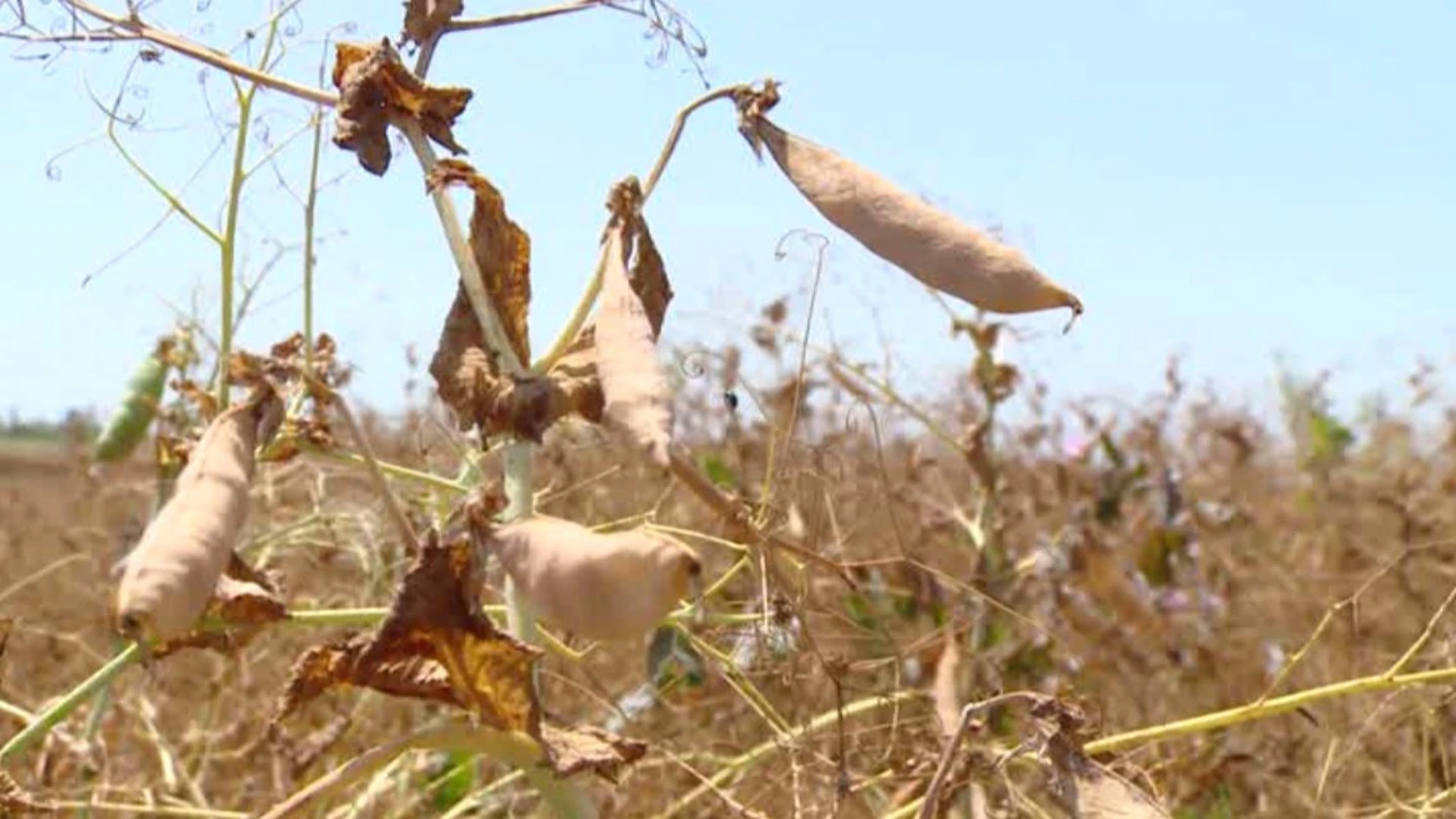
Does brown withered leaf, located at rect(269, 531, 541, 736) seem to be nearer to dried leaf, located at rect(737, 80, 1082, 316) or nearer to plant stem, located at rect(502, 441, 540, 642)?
plant stem, located at rect(502, 441, 540, 642)

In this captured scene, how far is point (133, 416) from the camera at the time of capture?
2107mm

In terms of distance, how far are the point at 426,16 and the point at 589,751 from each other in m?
0.32

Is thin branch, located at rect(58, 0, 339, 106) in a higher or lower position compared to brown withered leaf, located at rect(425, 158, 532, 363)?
higher

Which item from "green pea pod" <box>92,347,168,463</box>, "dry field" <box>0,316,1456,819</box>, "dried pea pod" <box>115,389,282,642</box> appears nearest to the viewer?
"dried pea pod" <box>115,389,282,642</box>

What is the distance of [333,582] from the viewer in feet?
9.82

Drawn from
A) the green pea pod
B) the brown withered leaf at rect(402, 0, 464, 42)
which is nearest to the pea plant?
the brown withered leaf at rect(402, 0, 464, 42)

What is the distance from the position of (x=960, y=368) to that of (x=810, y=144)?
215 cm

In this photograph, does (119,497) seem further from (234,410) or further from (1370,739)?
(234,410)

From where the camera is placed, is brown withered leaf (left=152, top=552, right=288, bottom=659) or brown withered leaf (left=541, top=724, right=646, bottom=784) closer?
brown withered leaf (left=541, top=724, right=646, bottom=784)

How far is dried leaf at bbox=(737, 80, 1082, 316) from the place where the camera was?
2.61 ft

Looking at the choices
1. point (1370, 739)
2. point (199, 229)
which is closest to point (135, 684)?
point (1370, 739)

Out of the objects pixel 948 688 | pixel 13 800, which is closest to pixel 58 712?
pixel 13 800

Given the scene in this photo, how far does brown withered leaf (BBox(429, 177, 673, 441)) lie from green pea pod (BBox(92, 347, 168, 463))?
130 centimetres

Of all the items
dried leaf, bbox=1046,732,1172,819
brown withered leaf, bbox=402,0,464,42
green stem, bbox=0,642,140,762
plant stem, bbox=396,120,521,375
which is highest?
brown withered leaf, bbox=402,0,464,42
